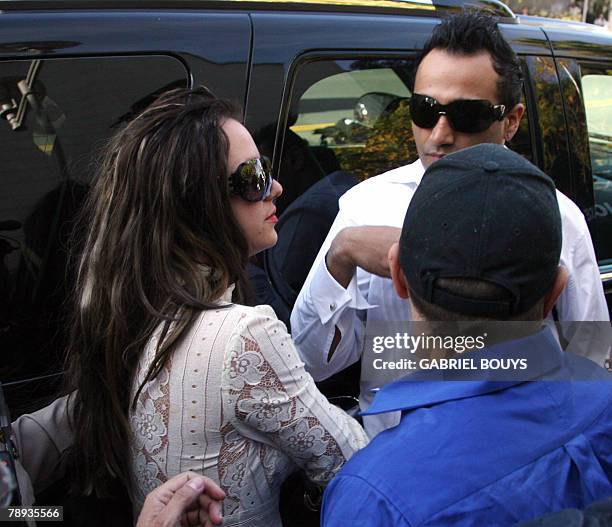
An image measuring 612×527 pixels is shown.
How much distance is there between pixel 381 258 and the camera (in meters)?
1.64

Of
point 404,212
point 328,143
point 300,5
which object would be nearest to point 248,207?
point 404,212

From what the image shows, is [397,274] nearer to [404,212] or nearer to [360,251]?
[360,251]

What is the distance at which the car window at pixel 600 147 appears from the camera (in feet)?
9.39

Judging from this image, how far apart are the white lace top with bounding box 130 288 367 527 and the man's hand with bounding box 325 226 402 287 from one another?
1.06ft

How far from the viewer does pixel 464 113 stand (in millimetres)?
1889

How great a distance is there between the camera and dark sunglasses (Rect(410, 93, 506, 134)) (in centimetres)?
189

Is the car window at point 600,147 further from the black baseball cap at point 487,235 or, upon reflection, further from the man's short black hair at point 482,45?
the black baseball cap at point 487,235

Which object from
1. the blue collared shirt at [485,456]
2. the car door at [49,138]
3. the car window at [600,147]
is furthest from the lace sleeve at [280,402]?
the car window at [600,147]

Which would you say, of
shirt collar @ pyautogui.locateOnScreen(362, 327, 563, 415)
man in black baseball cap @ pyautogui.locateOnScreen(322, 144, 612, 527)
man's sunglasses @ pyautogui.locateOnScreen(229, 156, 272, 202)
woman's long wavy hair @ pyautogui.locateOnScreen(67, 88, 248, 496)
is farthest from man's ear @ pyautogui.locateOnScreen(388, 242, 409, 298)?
man's sunglasses @ pyautogui.locateOnScreen(229, 156, 272, 202)

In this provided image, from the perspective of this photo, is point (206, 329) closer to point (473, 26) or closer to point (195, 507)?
point (195, 507)

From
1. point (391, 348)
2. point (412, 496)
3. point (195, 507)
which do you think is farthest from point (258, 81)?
point (412, 496)

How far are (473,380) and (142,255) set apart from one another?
765mm

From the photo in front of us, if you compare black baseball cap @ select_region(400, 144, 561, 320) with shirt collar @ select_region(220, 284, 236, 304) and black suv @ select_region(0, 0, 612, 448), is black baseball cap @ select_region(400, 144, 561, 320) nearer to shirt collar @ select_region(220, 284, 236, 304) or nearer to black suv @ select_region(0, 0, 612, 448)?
shirt collar @ select_region(220, 284, 236, 304)

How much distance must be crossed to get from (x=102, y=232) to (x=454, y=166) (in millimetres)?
812
